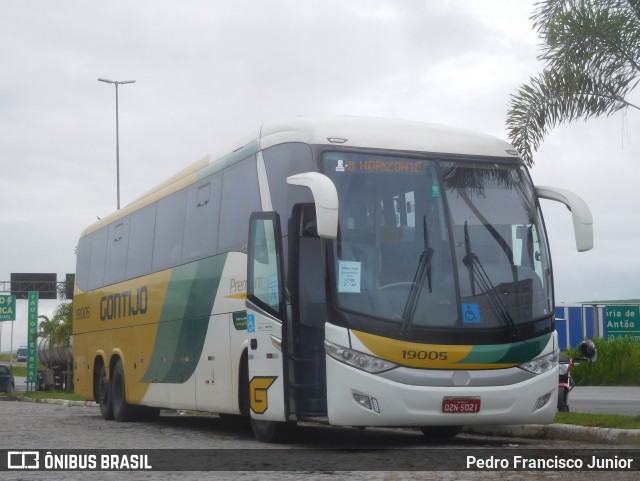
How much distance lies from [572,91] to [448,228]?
5.53 m

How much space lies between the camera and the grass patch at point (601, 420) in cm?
1387

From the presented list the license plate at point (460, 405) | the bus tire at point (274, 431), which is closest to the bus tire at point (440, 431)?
the bus tire at point (274, 431)

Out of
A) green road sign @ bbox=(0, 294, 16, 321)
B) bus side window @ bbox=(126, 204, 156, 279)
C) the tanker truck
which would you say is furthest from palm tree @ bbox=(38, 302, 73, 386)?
bus side window @ bbox=(126, 204, 156, 279)

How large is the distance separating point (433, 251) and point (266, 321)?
2.14 m

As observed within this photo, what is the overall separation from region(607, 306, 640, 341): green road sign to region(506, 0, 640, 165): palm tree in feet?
62.6

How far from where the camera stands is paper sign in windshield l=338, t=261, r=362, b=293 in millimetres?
12008

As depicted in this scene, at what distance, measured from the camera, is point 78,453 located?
40.2ft

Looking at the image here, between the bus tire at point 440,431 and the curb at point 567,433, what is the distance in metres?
0.68

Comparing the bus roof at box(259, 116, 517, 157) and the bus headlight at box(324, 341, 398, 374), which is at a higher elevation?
the bus roof at box(259, 116, 517, 157)

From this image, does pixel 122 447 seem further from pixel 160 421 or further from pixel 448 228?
pixel 160 421

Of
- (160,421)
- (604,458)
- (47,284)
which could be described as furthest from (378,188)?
(47,284)

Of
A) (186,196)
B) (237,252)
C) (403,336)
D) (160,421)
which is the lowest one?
(160,421)

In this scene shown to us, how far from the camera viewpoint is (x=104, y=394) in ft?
70.8

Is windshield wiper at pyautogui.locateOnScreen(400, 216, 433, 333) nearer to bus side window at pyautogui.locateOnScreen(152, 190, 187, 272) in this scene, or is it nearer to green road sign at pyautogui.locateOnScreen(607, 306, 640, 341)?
bus side window at pyautogui.locateOnScreen(152, 190, 187, 272)
